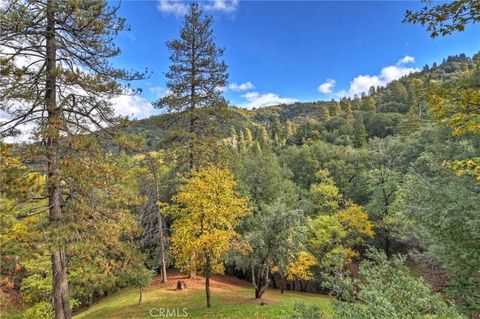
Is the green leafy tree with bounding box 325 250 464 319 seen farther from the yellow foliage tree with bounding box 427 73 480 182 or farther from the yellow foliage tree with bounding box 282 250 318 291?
the yellow foliage tree with bounding box 282 250 318 291

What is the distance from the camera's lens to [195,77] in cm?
2022

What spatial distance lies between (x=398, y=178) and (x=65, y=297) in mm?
28859

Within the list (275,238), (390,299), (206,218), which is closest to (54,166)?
(206,218)

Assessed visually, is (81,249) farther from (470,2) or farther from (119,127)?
(470,2)

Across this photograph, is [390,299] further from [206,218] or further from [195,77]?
[195,77]

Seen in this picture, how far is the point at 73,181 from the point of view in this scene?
9148 millimetres

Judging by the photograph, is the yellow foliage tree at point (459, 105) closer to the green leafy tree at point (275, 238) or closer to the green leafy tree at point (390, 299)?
the green leafy tree at point (390, 299)

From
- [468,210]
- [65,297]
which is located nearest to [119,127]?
[65,297]

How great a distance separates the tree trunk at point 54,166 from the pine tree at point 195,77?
1087 centimetres

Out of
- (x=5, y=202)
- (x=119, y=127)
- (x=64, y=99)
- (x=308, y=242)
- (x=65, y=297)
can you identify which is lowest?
(x=308, y=242)

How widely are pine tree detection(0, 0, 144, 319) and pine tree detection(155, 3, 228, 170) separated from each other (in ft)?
33.0

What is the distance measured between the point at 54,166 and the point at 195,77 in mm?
13171

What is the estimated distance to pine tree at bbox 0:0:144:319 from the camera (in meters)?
8.14

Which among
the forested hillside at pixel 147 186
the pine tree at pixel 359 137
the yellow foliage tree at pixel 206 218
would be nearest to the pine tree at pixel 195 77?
the forested hillside at pixel 147 186
